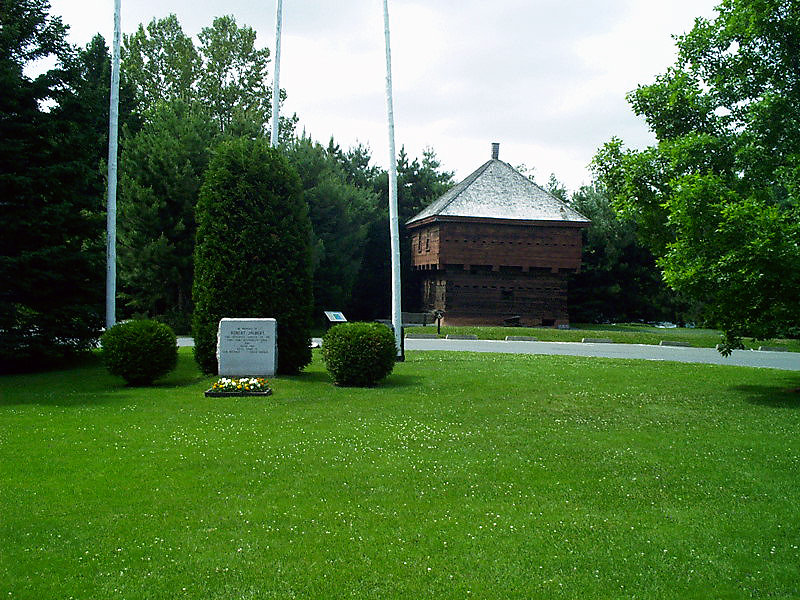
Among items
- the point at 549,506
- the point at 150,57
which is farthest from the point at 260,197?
the point at 150,57

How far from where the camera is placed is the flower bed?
15.4 metres

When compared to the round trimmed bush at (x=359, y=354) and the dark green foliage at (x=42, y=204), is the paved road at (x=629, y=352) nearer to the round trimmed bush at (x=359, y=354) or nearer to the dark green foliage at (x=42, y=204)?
the round trimmed bush at (x=359, y=354)

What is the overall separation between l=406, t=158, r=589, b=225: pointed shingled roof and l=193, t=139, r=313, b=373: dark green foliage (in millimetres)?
26556

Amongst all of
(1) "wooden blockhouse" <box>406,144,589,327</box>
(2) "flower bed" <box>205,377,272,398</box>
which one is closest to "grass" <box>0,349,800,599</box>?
(2) "flower bed" <box>205,377,272,398</box>

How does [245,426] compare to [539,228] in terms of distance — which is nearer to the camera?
[245,426]

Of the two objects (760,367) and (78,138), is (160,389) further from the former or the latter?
(760,367)

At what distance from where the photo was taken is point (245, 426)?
12016 millimetres

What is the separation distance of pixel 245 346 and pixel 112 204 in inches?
320

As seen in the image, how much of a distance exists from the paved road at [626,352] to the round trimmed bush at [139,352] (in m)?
12.8

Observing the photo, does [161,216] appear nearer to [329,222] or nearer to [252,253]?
[329,222]

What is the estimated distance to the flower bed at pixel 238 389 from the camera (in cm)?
1536

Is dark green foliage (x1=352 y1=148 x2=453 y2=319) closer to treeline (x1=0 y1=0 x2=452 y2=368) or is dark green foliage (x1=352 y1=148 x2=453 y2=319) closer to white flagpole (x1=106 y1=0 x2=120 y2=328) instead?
treeline (x1=0 y1=0 x2=452 y2=368)

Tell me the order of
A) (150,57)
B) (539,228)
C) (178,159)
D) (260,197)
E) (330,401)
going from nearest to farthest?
(330,401) → (260,197) → (178,159) → (539,228) → (150,57)

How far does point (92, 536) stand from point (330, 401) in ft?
27.0
